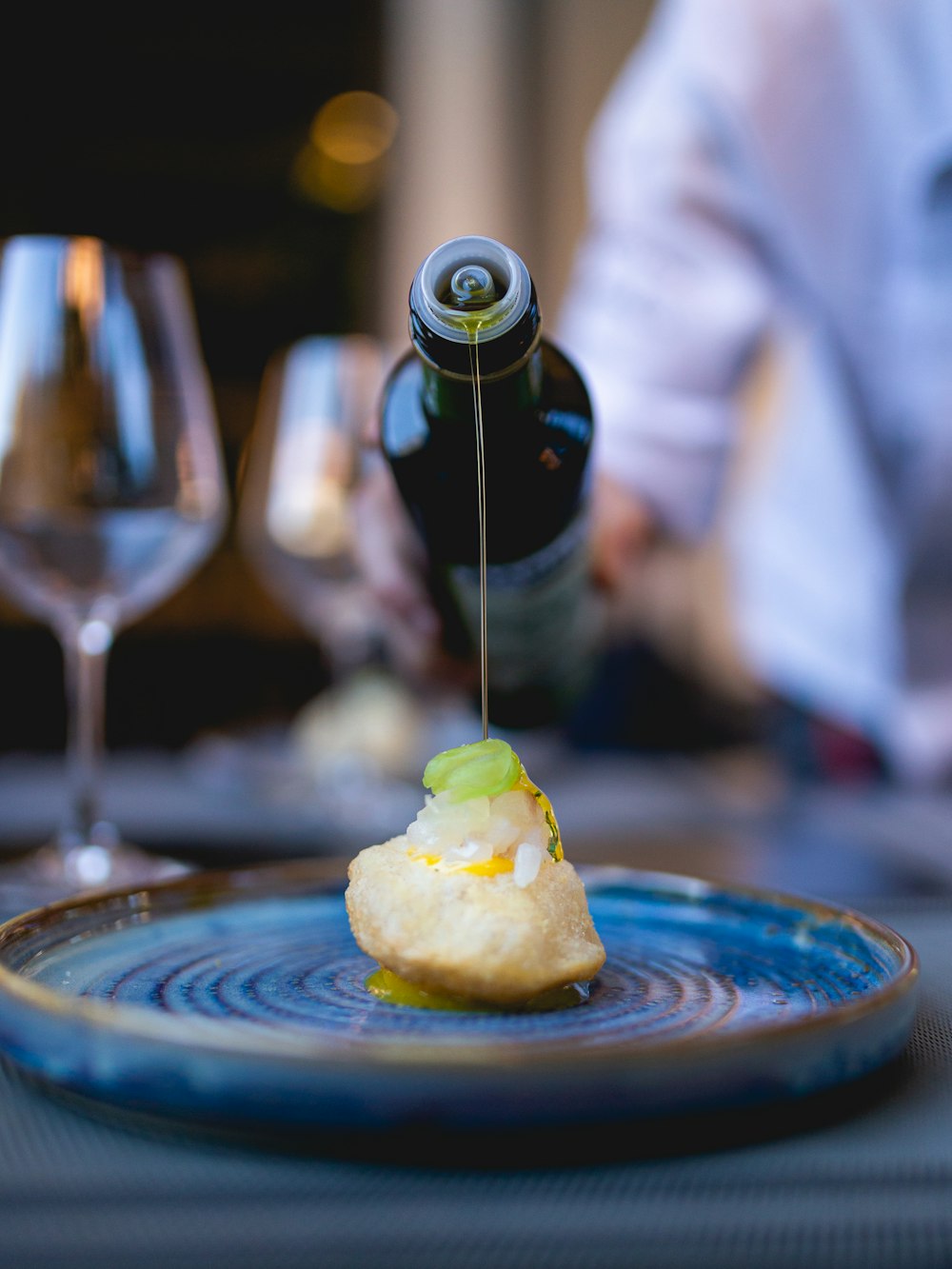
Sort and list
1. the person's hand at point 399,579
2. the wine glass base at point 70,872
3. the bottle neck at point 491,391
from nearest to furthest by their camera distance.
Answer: the bottle neck at point 491,391 → the wine glass base at point 70,872 → the person's hand at point 399,579

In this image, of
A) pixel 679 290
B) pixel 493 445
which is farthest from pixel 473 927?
pixel 679 290

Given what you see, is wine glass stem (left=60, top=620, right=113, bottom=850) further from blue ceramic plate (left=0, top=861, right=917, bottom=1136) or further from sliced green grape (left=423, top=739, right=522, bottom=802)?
sliced green grape (left=423, top=739, right=522, bottom=802)

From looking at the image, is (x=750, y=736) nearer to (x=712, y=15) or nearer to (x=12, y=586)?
(x=712, y=15)

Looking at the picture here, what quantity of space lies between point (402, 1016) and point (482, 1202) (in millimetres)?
93

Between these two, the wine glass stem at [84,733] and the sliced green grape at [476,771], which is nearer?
the sliced green grape at [476,771]

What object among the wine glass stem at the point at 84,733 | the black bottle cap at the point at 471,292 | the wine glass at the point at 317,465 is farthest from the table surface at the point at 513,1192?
the wine glass at the point at 317,465

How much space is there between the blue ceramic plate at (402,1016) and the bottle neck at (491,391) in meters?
0.19

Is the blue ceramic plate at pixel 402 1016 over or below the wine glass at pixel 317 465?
below

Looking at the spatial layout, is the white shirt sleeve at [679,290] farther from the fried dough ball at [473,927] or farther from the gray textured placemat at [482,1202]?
the gray textured placemat at [482,1202]

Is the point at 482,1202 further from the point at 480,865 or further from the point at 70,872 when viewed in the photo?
the point at 70,872

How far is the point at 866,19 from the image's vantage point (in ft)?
4.53

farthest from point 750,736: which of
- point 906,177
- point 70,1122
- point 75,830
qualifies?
point 70,1122

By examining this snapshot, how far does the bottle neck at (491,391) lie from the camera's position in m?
0.48

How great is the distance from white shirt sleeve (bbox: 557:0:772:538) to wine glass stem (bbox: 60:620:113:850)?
677mm
